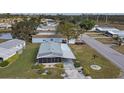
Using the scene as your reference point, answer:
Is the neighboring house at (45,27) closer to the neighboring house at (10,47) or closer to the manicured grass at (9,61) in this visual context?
the neighboring house at (10,47)

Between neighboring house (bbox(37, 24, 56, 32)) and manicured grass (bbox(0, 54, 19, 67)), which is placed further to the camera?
neighboring house (bbox(37, 24, 56, 32))

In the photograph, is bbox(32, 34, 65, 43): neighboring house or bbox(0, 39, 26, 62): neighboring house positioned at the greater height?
bbox(32, 34, 65, 43): neighboring house

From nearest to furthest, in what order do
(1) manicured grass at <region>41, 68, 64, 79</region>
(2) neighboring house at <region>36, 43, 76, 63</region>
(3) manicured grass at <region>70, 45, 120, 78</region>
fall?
(1) manicured grass at <region>41, 68, 64, 79</region> → (3) manicured grass at <region>70, 45, 120, 78</region> → (2) neighboring house at <region>36, 43, 76, 63</region>

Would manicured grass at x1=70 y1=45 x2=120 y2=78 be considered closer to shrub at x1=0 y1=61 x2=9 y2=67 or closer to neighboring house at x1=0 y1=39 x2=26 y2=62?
neighboring house at x1=0 y1=39 x2=26 y2=62

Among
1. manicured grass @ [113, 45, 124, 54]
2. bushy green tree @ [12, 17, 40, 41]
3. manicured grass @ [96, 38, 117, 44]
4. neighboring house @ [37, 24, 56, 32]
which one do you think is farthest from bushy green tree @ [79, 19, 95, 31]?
manicured grass @ [113, 45, 124, 54]

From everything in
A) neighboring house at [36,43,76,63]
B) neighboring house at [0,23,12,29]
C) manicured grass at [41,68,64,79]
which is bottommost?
manicured grass at [41,68,64,79]

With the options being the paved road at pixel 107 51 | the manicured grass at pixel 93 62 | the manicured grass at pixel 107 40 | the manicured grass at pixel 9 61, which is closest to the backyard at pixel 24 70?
the manicured grass at pixel 9 61
